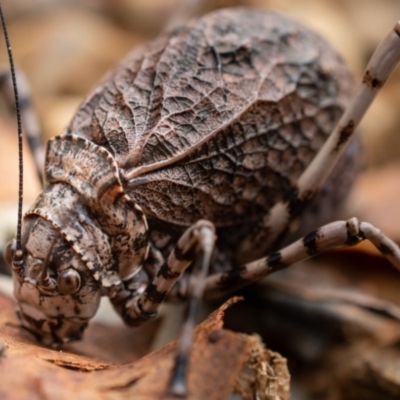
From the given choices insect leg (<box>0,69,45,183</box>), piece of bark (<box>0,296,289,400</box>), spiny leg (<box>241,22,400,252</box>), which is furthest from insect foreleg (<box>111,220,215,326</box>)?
insect leg (<box>0,69,45,183</box>)

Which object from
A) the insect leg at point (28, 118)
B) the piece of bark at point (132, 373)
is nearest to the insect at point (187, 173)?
the piece of bark at point (132, 373)

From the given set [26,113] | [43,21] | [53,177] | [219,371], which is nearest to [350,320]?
[219,371]

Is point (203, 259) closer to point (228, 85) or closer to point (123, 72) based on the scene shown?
point (228, 85)

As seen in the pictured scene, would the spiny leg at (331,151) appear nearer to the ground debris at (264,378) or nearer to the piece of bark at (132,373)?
the ground debris at (264,378)

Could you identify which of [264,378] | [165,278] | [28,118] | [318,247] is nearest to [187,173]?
[165,278]

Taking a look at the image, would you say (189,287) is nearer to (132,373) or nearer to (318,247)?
Result: (132,373)

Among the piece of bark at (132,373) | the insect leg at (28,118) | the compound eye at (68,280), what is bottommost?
the insect leg at (28,118)

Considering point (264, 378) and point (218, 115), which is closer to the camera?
point (264, 378)

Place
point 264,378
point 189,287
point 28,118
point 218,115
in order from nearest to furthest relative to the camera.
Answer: point 189,287
point 264,378
point 218,115
point 28,118
